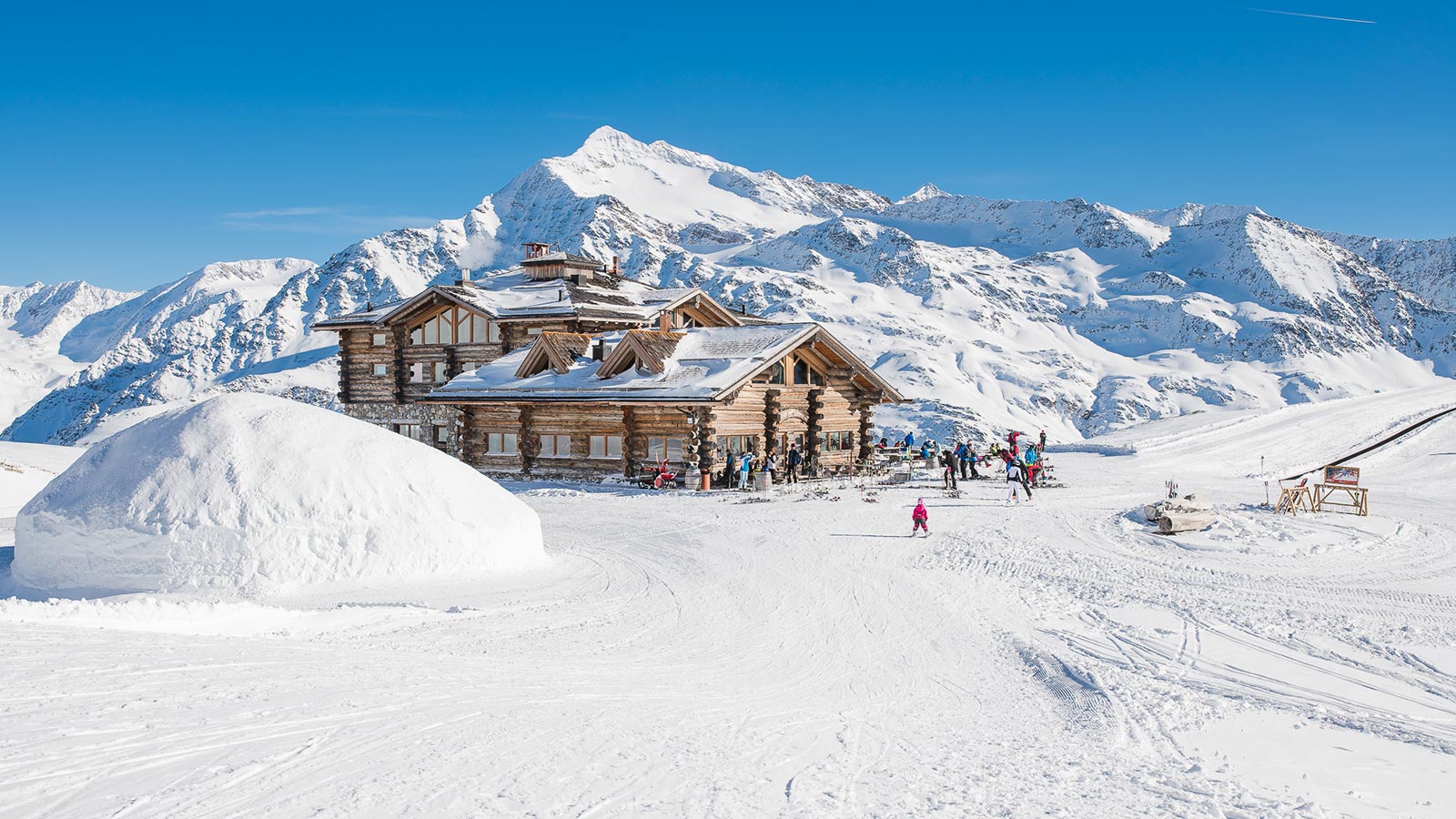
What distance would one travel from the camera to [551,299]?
41938 millimetres

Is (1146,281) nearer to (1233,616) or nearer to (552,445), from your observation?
(552,445)

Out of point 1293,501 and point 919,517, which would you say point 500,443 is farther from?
point 1293,501

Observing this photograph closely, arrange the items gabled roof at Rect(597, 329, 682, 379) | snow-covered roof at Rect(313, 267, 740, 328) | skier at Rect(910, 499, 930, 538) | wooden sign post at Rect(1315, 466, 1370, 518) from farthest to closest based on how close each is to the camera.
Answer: snow-covered roof at Rect(313, 267, 740, 328)
gabled roof at Rect(597, 329, 682, 379)
wooden sign post at Rect(1315, 466, 1370, 518)
skier at Rect(910, 499, 930, 538)

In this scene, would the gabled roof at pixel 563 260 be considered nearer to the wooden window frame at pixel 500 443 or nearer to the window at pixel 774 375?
the wooden window frame at pixel 500 443

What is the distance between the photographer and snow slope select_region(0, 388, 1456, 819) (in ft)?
23.8

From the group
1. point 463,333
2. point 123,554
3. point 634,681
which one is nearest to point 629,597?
point 634,681

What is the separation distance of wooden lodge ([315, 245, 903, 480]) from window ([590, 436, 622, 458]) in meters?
0.04

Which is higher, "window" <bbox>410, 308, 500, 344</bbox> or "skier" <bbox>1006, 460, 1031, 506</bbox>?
"window" <bbox>410, 308, 500, 344</bbox>

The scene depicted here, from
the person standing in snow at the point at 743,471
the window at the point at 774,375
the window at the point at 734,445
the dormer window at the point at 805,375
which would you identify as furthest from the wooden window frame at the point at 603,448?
the dormer window at the point at 805,375

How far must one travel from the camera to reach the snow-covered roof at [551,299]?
40.6 metres

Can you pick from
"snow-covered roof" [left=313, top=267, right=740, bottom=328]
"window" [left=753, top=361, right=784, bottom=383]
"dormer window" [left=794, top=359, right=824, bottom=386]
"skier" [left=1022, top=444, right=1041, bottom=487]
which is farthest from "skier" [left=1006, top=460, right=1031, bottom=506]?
"snow-covered roof" [left=313, top=267, right=740, bottom=328]

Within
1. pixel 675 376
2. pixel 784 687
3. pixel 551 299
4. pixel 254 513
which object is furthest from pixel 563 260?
pixel 784 687

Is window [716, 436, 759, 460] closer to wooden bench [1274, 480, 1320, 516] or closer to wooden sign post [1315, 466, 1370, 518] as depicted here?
wooden bench [1274, 480, 1320, 516]

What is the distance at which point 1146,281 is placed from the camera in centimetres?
18200
